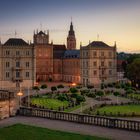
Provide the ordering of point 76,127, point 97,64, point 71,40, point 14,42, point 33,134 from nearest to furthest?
point 33,134 → point 76,127 → point 14,42 → point 97,64 → point 71,40

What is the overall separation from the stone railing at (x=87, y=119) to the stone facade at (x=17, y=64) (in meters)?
59.4

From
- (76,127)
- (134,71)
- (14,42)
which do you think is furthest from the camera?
(14,42)

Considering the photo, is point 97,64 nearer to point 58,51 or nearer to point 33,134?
point 58,51

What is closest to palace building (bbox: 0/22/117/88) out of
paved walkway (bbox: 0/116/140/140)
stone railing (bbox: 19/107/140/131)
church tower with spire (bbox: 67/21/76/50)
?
church tower with spire (bbox: 67/21/76/50)

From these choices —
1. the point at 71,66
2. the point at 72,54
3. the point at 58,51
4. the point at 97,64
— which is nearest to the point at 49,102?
the point at 97,64

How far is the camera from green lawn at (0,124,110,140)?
20078 millimetres

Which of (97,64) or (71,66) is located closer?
(97,64)

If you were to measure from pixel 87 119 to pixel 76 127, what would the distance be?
1371mm

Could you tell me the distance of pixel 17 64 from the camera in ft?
289

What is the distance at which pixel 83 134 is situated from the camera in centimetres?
2114

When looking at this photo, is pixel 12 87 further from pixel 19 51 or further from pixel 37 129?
pixel 37 129

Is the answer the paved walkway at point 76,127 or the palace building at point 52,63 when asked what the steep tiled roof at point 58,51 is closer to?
the palace building at point 52,63

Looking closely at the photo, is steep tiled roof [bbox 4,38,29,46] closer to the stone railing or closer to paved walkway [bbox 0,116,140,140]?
the stone railing

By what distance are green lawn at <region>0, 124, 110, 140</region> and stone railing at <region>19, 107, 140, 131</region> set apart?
10.3 feet
